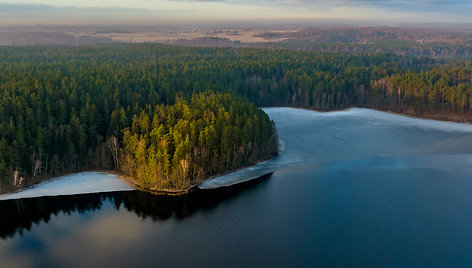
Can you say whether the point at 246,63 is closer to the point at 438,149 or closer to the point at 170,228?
the point at 438,149

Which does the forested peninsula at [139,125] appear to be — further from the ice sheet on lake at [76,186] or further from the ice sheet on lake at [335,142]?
the ice sheet on lake at [335,142]

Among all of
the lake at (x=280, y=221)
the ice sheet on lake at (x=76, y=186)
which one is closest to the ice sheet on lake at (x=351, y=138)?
the lake at (x=280, y=221)

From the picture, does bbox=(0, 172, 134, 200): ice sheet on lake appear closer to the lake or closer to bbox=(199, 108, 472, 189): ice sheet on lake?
the lake

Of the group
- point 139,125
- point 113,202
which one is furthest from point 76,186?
point 139,125

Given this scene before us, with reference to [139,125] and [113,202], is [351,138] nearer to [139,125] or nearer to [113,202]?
[139,125]

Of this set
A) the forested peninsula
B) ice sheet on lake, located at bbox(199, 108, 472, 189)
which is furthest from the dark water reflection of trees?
ice sheet on lake, located at bbox(199, 108, 472, 189)
